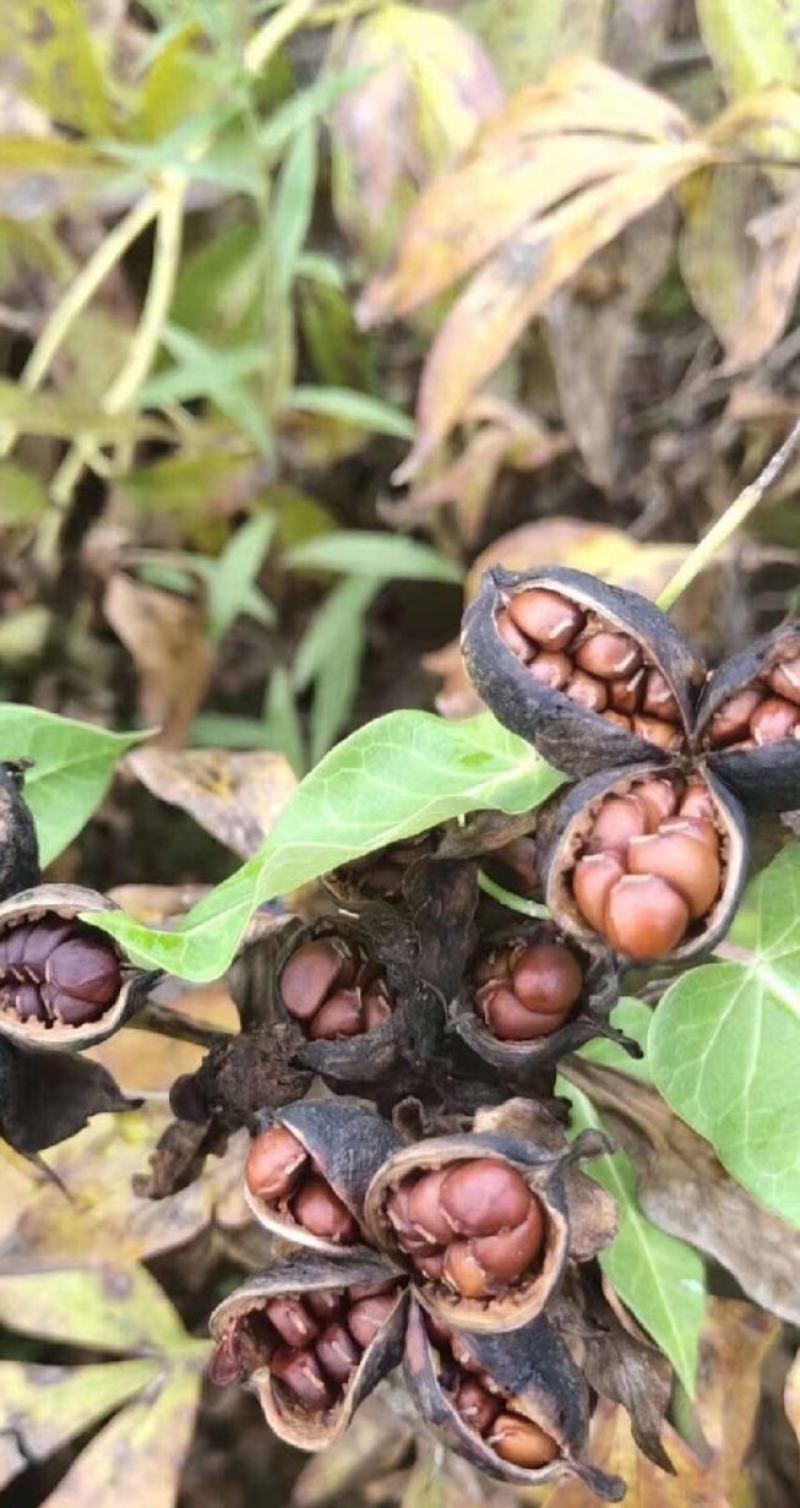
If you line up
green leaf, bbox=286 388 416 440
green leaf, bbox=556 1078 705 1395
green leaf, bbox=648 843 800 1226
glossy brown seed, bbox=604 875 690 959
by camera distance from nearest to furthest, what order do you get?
1. glossy brown seed, bbox=604 875 690 959
2. green leaf, bbox=648 843 800 1226
3. green leaf, bbox=556 1078 705 1395
4. green leaf, bbox=286 388 416 440

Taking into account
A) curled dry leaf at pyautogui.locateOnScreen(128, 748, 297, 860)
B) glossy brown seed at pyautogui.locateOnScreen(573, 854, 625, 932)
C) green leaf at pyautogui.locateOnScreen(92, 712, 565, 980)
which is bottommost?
curled dry leaf at pyautogui.locateOnScreen(128, 748, 297, 860)

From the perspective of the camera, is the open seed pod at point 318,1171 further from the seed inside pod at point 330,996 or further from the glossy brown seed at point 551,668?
the glossy brown seed at point 551,668

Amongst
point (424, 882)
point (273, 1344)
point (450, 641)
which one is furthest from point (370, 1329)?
point (450, 641)

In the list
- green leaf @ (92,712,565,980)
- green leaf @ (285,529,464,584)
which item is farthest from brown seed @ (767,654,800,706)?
green leaf @ (285,529,464,584)

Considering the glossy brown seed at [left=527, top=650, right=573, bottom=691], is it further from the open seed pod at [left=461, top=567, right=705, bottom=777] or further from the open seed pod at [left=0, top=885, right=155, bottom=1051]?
the open seed pod at [left=0, top=885, right=155, bottom=1051]

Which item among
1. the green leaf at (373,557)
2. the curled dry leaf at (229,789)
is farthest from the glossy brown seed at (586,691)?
the green leaf at (373,557)

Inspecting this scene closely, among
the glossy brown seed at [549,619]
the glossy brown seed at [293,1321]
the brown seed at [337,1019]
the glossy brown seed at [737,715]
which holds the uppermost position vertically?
the glossy brown seed at [549,619]

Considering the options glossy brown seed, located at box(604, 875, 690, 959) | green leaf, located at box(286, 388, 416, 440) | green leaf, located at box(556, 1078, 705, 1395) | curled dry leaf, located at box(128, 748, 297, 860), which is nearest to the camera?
glossy brown seed, located at box(604, 875, 690, 959)
